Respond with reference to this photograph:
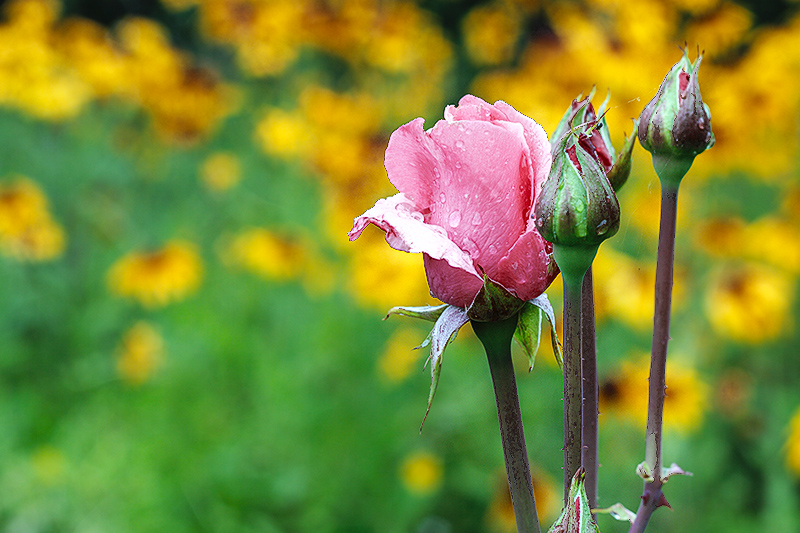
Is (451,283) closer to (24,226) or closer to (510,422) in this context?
(510,422)

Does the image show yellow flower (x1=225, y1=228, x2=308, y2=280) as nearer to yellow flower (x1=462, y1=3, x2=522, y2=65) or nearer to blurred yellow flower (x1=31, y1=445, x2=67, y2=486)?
blurred yellow flower (x1=31, y1=445, x2=67, y2=486)

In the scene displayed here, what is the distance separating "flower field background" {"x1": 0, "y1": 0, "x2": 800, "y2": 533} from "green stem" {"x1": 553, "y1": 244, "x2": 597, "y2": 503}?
98cm

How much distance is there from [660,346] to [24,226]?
7.28 ft

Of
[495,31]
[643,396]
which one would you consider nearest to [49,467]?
[643,396]

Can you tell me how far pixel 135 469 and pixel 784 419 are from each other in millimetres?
1515

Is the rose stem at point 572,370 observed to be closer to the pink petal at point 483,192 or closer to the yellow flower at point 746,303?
the pink petal at point 483,192

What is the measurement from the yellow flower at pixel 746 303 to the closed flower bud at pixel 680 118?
Answer: 1508 millimetres

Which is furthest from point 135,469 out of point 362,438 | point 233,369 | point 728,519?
point 728,519

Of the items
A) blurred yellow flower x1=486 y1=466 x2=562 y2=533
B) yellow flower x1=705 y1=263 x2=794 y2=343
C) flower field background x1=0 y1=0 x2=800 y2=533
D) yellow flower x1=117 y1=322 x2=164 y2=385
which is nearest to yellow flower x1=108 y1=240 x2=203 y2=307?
flower field background x1=0 y1=0 x2=800 y2=533

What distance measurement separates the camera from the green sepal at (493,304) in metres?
0.34

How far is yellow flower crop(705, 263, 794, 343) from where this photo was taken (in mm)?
1735

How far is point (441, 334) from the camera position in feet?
1.15

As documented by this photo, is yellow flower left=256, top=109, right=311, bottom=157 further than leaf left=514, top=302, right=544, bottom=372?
Yes

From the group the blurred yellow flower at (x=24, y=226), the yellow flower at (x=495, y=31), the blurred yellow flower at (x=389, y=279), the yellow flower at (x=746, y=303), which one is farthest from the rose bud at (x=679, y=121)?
the yellow flower at (x=495, y=31)
